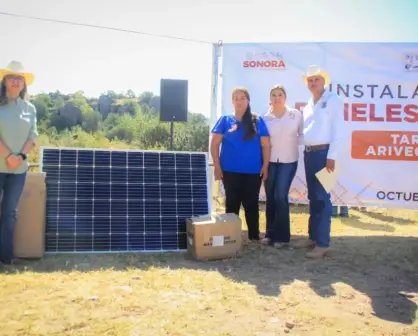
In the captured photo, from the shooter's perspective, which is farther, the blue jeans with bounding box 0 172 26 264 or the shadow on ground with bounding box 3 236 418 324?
the blue jeans with bounding box 0 172 26 264

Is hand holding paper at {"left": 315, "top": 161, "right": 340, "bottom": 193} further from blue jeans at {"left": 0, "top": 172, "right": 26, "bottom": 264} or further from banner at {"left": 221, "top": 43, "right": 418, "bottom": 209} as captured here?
blue jeans at {"left": 0, "top": 172, "right": 26, "bottom": 264}

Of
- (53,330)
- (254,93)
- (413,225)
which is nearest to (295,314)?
(53,330)

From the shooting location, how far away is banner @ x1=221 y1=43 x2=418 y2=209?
609 cm

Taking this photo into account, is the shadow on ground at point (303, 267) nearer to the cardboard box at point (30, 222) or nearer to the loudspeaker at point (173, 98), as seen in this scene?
the cardboard box at point (30, 222)

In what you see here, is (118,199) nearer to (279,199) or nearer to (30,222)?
(30,222)

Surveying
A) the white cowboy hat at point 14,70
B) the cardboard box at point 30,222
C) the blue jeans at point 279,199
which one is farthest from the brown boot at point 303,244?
the white cowboy hat at point 14,70

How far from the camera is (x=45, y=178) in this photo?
488 cm

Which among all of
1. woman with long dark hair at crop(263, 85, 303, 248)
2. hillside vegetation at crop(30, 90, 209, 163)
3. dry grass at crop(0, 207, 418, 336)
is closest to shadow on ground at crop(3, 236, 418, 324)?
dry grass at crop(0, 207, 418, 336)

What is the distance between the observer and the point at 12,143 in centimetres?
433

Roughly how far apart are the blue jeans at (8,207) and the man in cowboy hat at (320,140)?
3045 mm

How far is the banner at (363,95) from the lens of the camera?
6.09 metres

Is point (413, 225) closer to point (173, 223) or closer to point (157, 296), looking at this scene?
point (173, 223)

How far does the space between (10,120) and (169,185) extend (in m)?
1.91

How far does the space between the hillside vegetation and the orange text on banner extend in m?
7.32
